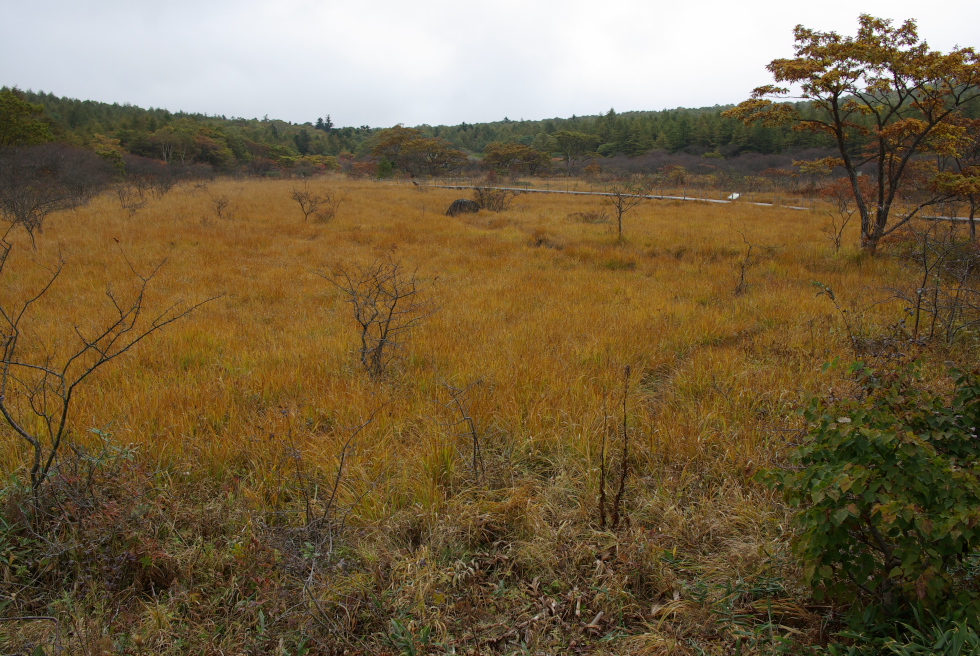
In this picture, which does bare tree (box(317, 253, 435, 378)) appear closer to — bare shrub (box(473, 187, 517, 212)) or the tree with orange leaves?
the tree with orange leaves

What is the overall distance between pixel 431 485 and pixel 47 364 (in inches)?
102

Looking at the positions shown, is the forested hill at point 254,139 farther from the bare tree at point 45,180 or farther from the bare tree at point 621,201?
the bare tree at point 621,201

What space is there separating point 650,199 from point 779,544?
23856 millimetres

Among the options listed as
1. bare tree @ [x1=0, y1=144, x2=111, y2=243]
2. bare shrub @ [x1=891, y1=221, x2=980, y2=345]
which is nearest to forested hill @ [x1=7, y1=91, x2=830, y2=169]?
bare tree @ [x1=0, y1=144, x2=111, y2=243]

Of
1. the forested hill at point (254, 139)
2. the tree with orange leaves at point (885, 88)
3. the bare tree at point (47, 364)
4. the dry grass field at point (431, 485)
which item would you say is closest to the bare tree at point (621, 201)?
the tree with orange leaves at point (885, 88)

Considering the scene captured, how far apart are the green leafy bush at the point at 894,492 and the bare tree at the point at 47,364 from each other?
3017mm

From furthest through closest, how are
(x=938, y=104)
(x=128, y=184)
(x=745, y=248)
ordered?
(x=128, y=184), (x=745, y=248), (x=938, y=104)

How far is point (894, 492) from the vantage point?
61.2 inches

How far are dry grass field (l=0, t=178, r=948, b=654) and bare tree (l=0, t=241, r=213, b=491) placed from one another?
0.40ft

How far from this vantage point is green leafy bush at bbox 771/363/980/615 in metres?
1.52

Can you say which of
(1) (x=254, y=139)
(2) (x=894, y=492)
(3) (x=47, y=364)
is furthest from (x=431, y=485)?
(1) (x=254, y=139)

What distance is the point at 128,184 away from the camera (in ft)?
84.2

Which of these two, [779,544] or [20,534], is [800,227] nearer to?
[779,544]

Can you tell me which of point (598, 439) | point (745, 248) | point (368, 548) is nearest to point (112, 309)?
point (368, 548)
